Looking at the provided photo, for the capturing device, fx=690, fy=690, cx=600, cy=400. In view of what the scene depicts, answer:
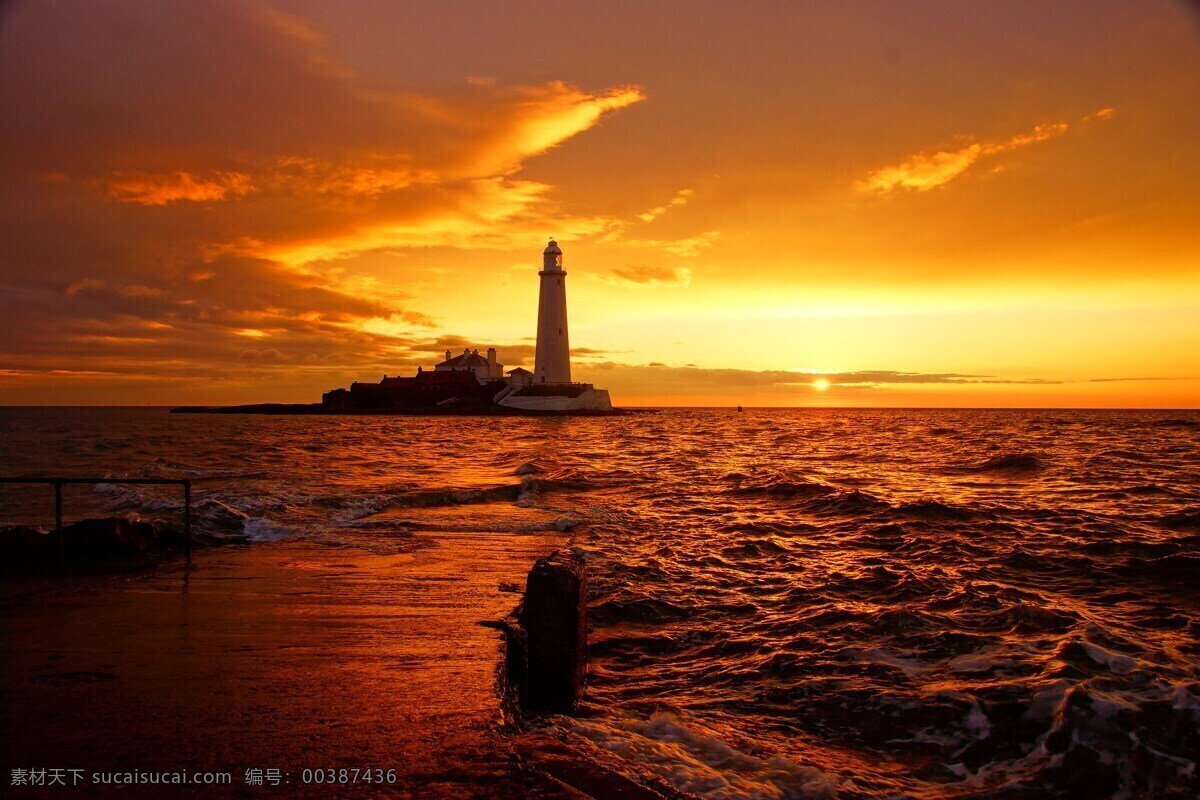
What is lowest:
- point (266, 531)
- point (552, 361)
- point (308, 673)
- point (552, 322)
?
point (266, 531)

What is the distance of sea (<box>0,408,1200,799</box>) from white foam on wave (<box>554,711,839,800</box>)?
0.05ft

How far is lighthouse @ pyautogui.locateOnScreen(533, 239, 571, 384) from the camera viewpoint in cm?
7156

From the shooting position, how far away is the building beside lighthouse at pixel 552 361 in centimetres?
7188

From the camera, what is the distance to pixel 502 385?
8725 cm

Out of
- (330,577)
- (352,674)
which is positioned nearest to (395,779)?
(352,674)

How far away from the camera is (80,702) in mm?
4121

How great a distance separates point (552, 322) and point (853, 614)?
67304 mm

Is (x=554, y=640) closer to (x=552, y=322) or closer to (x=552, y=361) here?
(x=552, y=322)

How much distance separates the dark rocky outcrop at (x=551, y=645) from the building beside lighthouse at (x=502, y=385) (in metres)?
67.3

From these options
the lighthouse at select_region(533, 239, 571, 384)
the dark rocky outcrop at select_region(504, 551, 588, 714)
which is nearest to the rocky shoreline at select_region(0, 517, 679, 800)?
the dark rocky outcrop at select_region(504, 551, 588, 714)

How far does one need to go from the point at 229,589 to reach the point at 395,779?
198 inches

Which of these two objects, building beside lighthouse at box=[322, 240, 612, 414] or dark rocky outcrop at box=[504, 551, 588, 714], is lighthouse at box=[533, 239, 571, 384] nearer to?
building beside lighthouse at box=[322, 240, 612, 414]

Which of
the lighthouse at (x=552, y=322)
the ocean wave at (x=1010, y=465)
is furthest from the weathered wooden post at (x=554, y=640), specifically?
the lighthouse at (x=552, y=322)

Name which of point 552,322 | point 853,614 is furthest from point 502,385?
point 853,614
